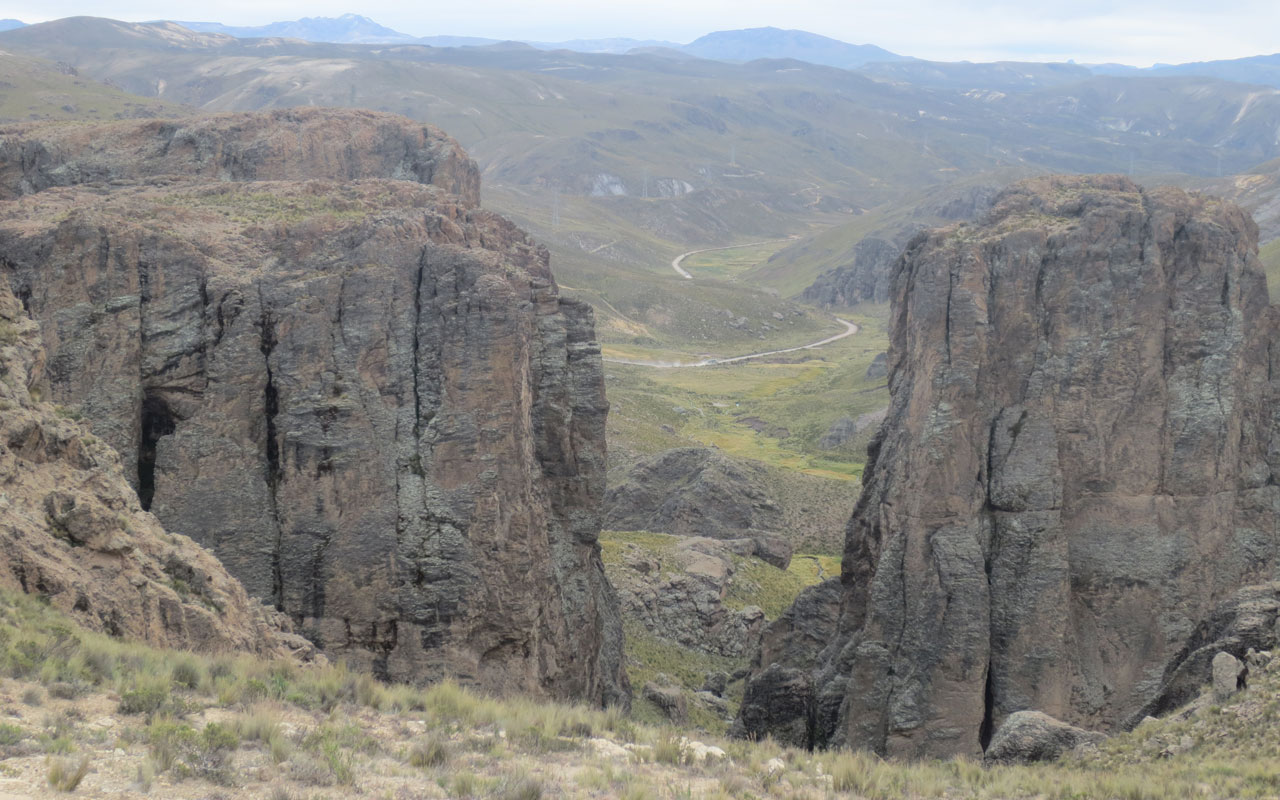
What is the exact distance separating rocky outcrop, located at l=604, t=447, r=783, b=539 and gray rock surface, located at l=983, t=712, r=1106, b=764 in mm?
39705

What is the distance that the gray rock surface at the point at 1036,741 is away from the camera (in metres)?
23.5

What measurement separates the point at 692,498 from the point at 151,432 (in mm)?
40636

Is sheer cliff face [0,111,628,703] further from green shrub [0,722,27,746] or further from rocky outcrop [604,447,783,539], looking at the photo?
rocky outcrop [604,447,783,539]

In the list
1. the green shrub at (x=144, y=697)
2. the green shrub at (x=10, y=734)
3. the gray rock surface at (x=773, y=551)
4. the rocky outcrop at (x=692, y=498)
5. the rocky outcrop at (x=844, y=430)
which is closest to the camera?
the green shrub at (x=10, y=734)

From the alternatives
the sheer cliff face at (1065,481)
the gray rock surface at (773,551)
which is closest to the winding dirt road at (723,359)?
the gray rock surface at (773,551)

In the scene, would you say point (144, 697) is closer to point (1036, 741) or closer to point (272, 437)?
point (272, 437)

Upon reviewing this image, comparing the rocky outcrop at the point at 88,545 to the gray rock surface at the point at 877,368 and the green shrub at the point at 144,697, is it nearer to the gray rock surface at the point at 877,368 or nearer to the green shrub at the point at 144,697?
the green shrub at the point at 144,697

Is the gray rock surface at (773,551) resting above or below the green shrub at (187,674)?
below

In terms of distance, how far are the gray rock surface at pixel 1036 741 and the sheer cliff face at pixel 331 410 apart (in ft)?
42.3

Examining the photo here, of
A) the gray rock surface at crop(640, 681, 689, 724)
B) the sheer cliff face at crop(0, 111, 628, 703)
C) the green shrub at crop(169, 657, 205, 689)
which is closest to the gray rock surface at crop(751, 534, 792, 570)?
the gray rock surface at crop(640, 681, 689, 724)

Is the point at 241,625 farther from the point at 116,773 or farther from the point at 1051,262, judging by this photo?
the point at 1051,262

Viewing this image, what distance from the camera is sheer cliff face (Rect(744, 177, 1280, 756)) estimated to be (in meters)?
32.5

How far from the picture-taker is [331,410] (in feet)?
98.0

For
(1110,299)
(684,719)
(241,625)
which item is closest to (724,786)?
(241,625)
